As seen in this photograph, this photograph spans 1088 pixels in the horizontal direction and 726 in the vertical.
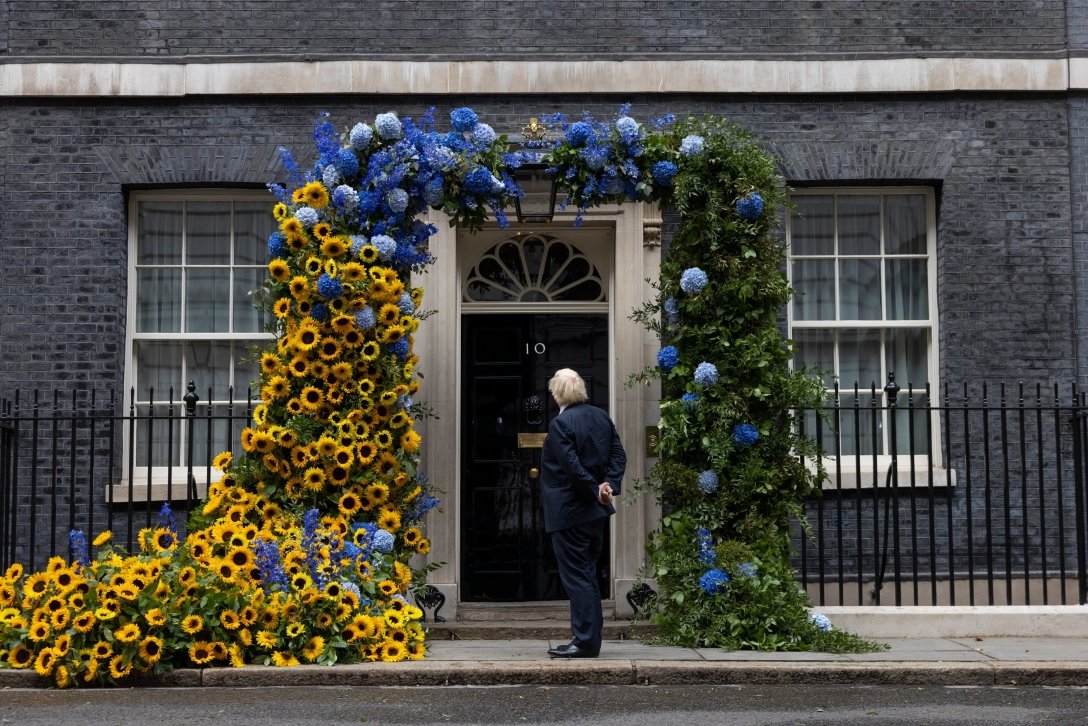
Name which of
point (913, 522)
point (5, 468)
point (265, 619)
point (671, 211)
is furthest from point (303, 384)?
point (913, 522)

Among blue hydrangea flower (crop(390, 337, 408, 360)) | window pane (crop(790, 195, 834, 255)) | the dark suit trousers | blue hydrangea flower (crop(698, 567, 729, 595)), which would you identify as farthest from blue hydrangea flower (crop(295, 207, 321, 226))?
window pane (crop(790, 195, 834, 255))

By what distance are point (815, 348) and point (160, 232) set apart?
17.5 feet

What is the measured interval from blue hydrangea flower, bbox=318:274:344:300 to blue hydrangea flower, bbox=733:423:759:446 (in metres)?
2.79

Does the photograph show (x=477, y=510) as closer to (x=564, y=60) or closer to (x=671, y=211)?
(x=671, y=211)

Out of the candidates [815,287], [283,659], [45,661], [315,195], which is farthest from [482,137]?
[45,661]

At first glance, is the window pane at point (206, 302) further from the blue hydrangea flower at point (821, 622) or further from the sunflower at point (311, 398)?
the blue hydrangea flower at point (821, 622)

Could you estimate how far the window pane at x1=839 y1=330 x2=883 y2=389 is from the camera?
1070cm

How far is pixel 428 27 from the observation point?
1046 centimetres

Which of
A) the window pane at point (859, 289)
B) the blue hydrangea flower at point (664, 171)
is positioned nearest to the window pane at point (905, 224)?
the window pane at point (859, 289)

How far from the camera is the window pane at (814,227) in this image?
10703 mm

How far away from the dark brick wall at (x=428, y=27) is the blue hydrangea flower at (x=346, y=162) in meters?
1.79

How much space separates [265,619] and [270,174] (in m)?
4.08

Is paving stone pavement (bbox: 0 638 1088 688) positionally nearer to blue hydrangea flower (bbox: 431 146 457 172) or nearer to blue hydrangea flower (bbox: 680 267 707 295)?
blue hydrangea flower (bbox: 680 267 707 295)

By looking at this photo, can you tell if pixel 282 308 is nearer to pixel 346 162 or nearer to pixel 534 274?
pixel 346 162
